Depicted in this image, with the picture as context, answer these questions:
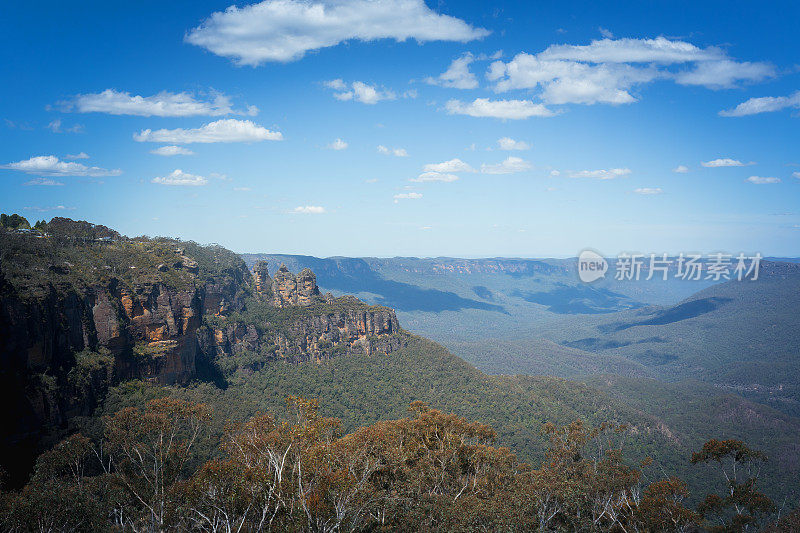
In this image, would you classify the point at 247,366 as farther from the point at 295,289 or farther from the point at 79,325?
the point at 79,325

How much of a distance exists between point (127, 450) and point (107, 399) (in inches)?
524

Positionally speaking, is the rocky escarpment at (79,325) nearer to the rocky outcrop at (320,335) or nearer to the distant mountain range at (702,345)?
the rocky outcrop at (320,335)

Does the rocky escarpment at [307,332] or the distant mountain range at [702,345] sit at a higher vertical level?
the rocky escarpment at [307,332]

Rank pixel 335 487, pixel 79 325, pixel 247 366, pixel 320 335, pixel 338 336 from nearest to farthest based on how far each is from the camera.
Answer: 1. pixel 335 487
2. pixel 79 325
3. pixel 247 366
4. pixel 320 335
5. pixel 338 336

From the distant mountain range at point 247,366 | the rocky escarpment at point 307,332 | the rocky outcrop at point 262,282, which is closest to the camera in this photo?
the distant mountain range at point 247,366

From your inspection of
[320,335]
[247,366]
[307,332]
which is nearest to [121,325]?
[247,366]

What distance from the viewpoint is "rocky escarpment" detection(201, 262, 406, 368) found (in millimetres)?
66750

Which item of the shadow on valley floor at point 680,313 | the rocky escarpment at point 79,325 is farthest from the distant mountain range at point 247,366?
the shadow on valley floor at point 680,313

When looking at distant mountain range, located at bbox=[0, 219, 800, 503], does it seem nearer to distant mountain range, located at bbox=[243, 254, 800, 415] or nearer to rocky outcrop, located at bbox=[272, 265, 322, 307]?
rocky outcrop, located at bbox=[272, 265, 322, 307]

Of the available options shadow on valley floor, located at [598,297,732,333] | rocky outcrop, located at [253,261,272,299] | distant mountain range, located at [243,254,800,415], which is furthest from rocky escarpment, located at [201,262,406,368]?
shadow on valley floor, located at [598,297,732,333]

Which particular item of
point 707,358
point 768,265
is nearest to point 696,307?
point 768,265

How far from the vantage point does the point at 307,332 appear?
235 ft

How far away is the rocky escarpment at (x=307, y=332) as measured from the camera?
219 ft

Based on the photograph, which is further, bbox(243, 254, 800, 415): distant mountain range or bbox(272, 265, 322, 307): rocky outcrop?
bbox(243, 254, 800, 415): distant mountain range
